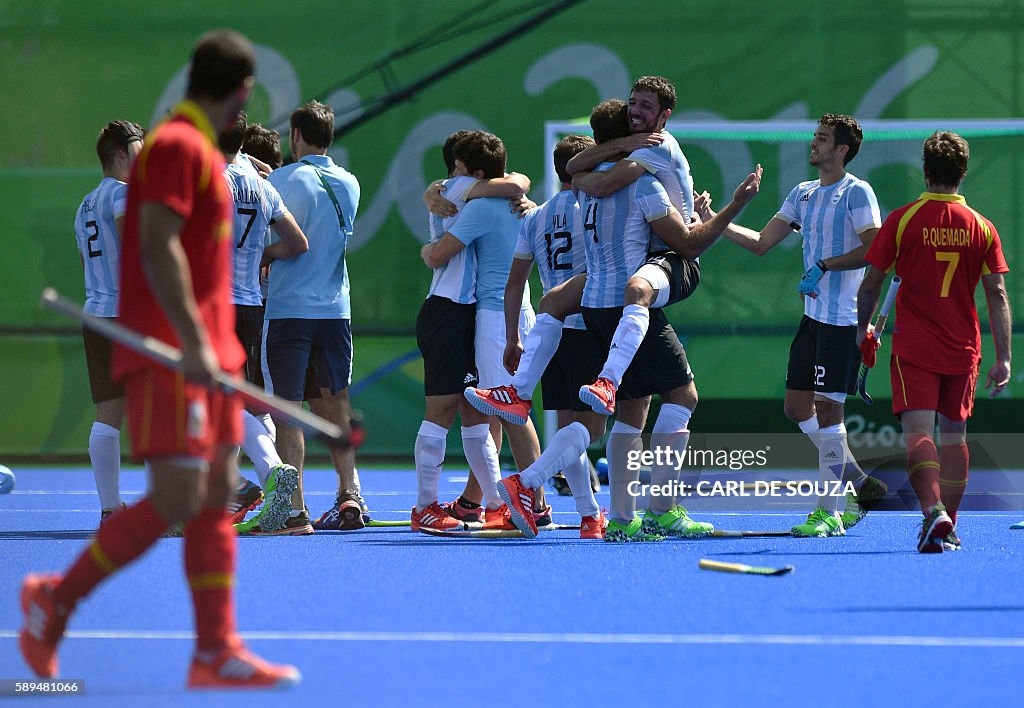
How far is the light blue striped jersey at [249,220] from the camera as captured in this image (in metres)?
7.11

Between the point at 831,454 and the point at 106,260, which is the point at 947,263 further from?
the point at 106,260

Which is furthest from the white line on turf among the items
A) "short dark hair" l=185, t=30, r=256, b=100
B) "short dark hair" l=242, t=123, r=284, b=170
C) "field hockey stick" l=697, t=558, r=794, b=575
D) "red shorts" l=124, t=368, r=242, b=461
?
"short dark hair" l=242, t=123, r=284, b=170

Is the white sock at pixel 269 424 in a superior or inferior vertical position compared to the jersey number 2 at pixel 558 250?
inferior

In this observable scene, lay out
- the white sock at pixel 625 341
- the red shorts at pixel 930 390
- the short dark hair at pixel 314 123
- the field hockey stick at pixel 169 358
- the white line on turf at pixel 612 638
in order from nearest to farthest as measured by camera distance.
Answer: the field hockey stick at pixel 169 358 → the white line on turf at pixel 612 638 → the white sock at pixel 625 341 → the red shorts at pixel 930 390 → the short dark hair at pixel 314 123

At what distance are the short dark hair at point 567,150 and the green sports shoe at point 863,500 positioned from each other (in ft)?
7.31

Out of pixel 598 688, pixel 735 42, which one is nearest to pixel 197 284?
pixel 598 688

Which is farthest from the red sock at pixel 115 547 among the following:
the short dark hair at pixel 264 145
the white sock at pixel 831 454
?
the short dark hair at pixel 264 145

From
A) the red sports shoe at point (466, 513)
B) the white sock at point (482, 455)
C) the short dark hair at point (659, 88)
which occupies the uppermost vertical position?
the short dark hair at point (659, 88)

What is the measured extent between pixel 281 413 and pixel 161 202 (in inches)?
24.7

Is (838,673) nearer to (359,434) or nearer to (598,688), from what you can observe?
(598,688)

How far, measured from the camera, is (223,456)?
3840 mm

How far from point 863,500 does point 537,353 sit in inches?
103

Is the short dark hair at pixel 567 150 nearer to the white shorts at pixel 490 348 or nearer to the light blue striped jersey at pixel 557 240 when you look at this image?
the light blue striped jersey at pixel 557 240

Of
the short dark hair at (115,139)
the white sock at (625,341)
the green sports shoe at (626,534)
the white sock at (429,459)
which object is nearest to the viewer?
the white sock at (625,341)
